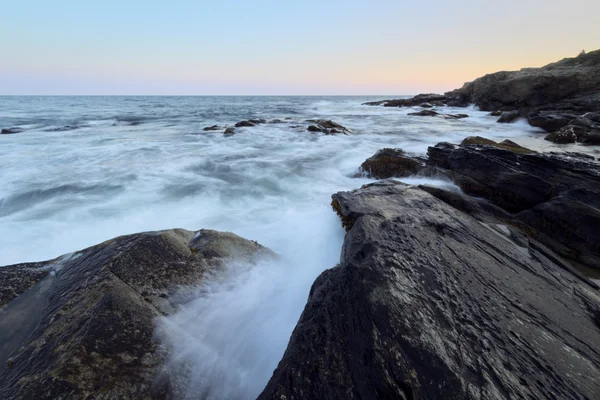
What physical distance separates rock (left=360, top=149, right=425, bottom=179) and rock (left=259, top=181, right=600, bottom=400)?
3.87m

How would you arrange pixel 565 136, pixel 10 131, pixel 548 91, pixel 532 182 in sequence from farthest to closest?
pixel 548 91 < pixel 10 131 < pixel 565 136 < pixel 532 182

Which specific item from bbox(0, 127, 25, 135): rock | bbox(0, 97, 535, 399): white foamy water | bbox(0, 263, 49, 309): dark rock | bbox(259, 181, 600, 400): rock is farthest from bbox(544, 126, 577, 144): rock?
bbox(0, 127, 25, 135): rock

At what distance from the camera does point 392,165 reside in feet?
23.1

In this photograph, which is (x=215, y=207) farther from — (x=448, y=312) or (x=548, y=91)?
(x=548, y=91)

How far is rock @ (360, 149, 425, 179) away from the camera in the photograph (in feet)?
21.8

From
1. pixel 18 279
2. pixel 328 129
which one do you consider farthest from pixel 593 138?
pixel 18 279

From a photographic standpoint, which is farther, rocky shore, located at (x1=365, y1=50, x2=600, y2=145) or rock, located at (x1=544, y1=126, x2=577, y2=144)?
rocky shore, located at (x1=365, y1=50, x2=600, y2=145)

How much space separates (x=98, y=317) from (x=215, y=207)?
511 centimetres

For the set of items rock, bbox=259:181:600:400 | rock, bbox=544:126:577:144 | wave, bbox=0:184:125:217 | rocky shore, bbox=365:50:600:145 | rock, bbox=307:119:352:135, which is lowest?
wave, bbox=0:184:125:217

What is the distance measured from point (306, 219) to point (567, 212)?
4.02 m

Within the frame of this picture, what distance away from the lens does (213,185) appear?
846 cm

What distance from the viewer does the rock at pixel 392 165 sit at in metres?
6.65

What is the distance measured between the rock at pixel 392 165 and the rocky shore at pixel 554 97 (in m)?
8.97

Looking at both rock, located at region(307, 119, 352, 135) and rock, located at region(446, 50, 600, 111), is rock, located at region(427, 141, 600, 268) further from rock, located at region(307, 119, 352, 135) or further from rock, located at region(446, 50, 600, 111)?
rock, located at region(446, 50, 600, 111)
